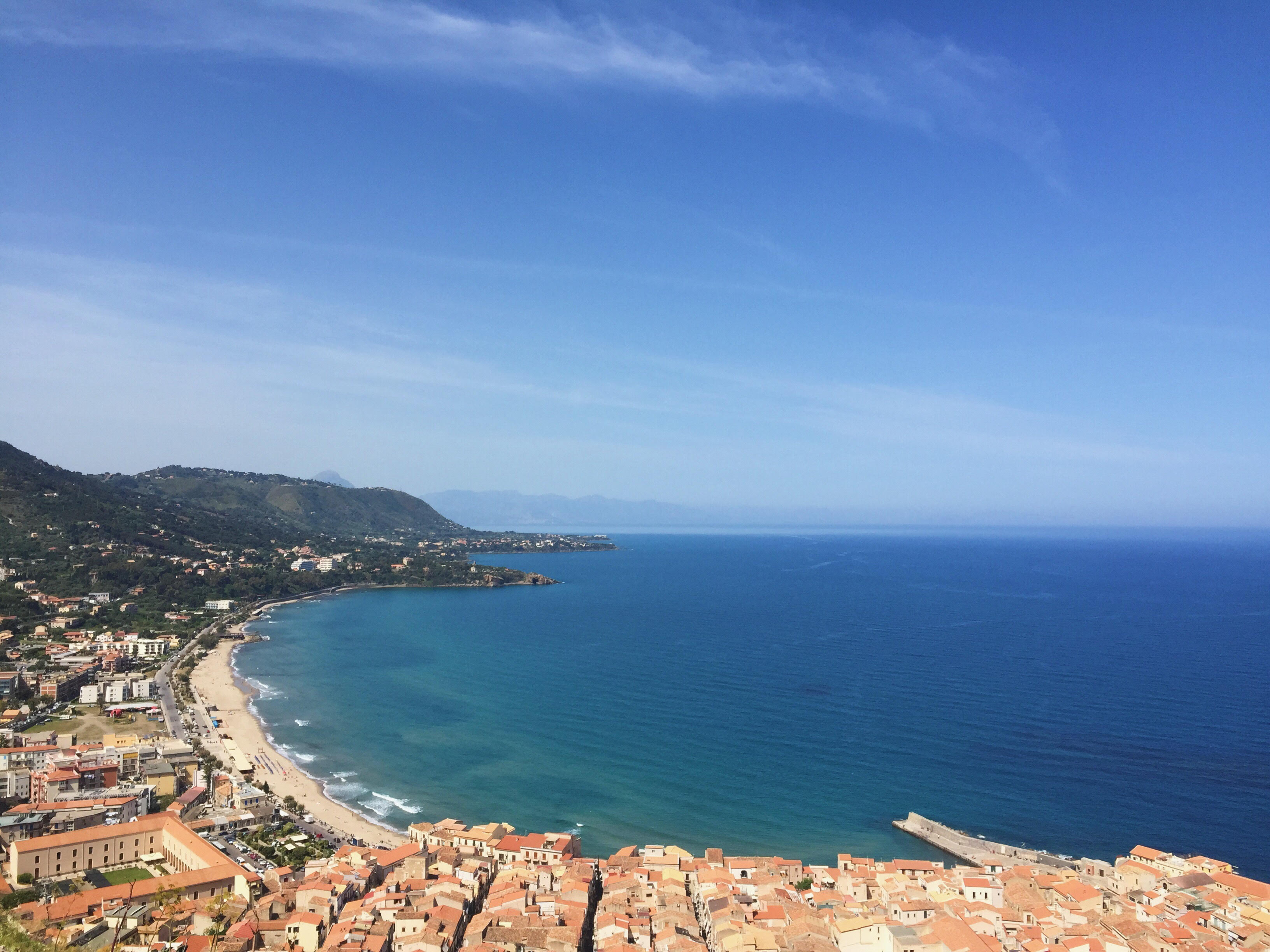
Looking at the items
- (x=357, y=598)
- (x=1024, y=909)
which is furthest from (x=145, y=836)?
(x=357, y=598)

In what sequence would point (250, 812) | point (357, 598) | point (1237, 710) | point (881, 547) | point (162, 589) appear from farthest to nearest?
point (881, 547), point (357, 598), point (162, 589), point (1237, 710), point (250, 812)

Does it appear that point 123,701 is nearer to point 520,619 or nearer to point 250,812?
point 250,812

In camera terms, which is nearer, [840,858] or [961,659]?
[840,858]

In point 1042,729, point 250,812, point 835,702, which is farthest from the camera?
point 835,702

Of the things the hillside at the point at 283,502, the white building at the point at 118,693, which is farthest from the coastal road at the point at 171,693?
the hillside at the point at 283,502

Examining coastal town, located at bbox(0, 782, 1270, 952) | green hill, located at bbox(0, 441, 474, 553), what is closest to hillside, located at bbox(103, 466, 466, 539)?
green hill, located at bbox(0, 441, 474, 553)

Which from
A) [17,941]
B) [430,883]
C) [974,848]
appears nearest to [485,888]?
[430,883]

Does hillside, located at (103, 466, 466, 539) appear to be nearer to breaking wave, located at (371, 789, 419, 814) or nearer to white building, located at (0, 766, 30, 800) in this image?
white building, located at (0, 766, 30, 800)
